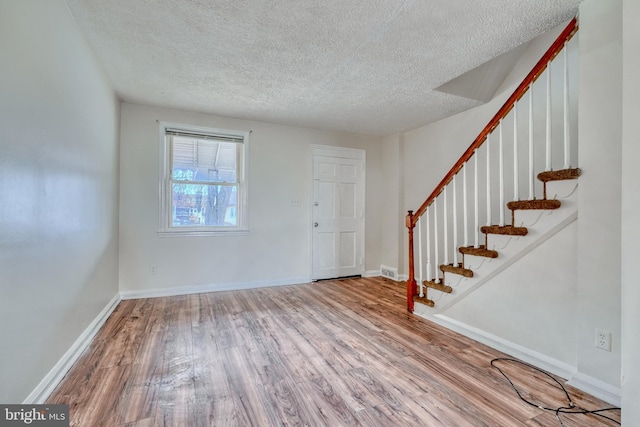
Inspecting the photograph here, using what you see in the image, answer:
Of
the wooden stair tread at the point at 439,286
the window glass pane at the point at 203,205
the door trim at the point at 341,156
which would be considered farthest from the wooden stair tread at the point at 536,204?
the window glass pane at the point at 203,205

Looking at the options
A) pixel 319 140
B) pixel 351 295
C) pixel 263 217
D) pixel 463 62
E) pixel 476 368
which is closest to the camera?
pixel 476 368

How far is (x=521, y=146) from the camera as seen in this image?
3.16m

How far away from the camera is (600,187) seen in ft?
5.72

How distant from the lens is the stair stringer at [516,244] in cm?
195

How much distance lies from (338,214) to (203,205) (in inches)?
84.7

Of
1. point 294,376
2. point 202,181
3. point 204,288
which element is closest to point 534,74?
point 294,376

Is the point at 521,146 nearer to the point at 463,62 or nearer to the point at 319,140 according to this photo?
the point at 463,62

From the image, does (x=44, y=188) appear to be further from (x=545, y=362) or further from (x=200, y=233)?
(x=545, y=362)

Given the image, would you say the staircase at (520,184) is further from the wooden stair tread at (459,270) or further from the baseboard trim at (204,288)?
the baseboard trim at (204,288)

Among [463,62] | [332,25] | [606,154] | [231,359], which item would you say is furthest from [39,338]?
[463,62]

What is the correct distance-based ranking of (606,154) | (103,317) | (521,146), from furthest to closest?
1. (521,146)
2. (103,317)
3. (606,154)

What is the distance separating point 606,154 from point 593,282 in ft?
2.60

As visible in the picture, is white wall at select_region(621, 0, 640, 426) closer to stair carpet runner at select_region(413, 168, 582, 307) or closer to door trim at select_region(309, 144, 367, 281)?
stair carpet runner at select_region(413, 168, 582, 307)

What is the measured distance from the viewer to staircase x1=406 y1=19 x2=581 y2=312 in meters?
2.00
